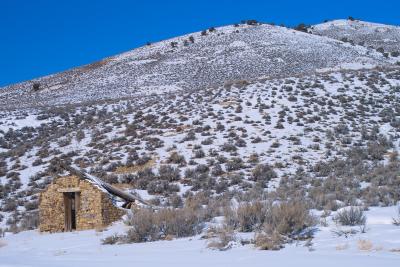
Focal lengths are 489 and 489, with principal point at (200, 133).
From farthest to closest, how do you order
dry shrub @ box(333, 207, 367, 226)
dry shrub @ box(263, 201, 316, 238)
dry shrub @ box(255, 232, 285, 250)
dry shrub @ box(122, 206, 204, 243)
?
dry shrub @ box(122, 206, 204, 243) → dry shrub @ box(333, 207, 367, 226) → dry shrub @ box(263, 201, 316, 238) → dry shrub @ box(255, 232, 285, 250)

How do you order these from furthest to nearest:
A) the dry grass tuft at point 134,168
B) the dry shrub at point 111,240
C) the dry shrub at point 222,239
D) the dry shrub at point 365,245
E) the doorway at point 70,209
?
1. the dry grass tuft at point 134,168
2. the doorway at point 70,209
3. the dry shrub at point 111,240
4. the dry shrub at point 222,239
5. the dry shrub at point 365,245

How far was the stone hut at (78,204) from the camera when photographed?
1473 cm

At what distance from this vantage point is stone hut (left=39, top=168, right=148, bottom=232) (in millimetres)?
14734

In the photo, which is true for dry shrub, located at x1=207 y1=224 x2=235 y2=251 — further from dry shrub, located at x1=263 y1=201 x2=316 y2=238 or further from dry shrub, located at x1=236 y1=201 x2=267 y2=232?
dry shrub, located at x1=263 y1=201 x2=316 y2=238

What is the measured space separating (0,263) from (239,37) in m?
67.2

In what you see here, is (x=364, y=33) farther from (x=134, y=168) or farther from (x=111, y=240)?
(x=111, y=240)

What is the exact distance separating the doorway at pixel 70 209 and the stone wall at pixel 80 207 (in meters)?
0.12

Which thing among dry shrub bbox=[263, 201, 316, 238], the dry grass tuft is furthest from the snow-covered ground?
the dry grass tuft

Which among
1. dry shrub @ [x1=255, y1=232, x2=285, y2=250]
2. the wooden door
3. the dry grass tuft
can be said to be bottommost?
dry shrub @ [x1=255, y1=232, x2=285, y2=250]

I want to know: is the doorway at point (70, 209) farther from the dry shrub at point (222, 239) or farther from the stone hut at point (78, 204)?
the dry shrub at point (222, 239)

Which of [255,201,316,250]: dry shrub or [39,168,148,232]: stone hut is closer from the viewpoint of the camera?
[255,201,316,250]: dry shrub

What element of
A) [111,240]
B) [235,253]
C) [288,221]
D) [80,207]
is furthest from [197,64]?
[235,253]

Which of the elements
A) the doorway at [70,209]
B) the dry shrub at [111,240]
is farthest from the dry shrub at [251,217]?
the doorway at [70,209]

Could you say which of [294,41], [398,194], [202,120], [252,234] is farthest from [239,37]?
[252,234]
